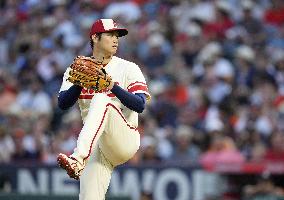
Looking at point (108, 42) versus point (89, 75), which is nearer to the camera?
point (89, 75)

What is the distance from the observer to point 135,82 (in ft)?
22.7

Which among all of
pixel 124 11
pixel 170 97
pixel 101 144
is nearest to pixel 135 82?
pixel 101 144

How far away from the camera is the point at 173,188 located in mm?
11008

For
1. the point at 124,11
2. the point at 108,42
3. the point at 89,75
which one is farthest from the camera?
the point at 124,11

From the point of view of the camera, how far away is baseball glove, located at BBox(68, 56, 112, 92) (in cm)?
663

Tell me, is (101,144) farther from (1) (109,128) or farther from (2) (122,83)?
(2) (122,83)

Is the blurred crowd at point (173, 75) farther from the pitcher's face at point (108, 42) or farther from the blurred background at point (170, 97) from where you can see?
the pitcher's face at point (108, 42)

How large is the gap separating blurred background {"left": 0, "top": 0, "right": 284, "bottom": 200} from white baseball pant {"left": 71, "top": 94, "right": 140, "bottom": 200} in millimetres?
2352

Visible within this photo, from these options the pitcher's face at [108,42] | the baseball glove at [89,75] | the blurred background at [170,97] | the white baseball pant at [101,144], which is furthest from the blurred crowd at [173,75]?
the baseball glove at [89,75]

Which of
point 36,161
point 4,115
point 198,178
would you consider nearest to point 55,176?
point 36,161

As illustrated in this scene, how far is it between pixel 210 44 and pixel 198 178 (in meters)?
3.11

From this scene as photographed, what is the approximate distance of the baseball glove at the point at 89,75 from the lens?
663 centimetres

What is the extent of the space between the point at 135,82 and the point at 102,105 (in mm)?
353

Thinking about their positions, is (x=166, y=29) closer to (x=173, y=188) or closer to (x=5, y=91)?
(x=5, y=91)
